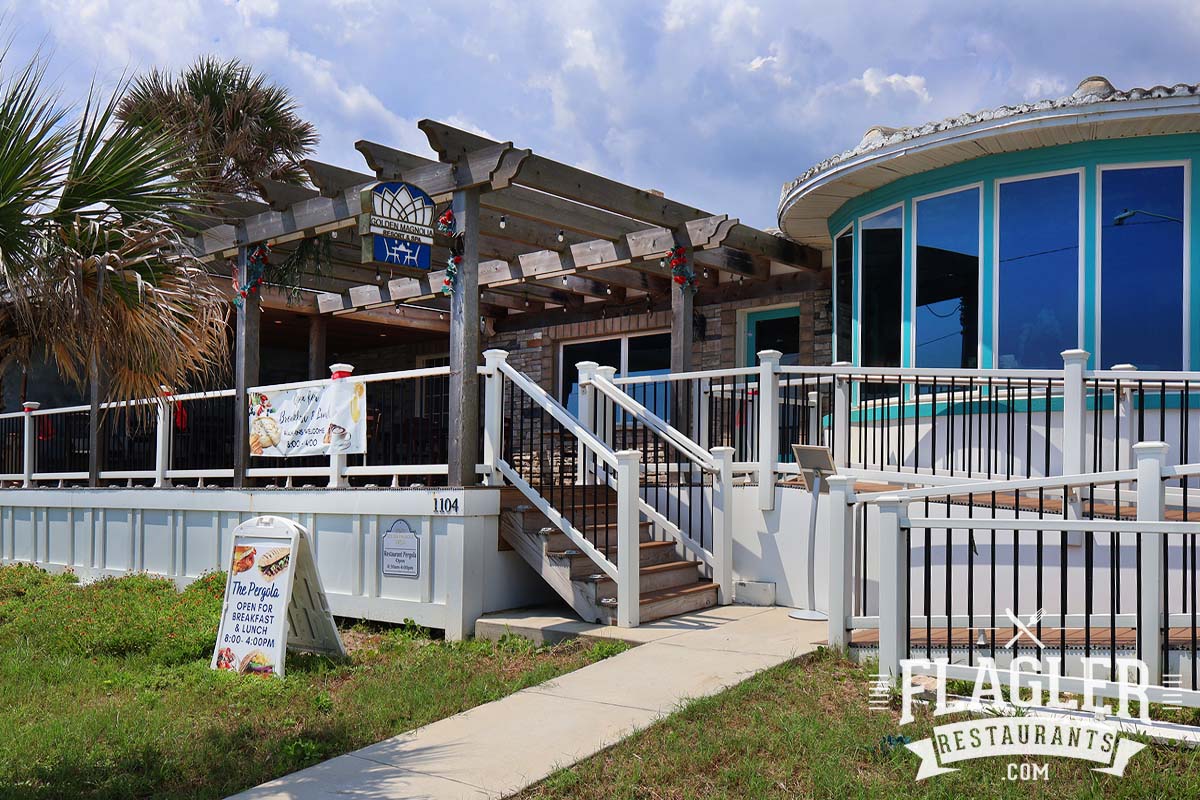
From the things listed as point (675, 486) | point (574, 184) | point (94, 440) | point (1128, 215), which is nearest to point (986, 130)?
point (1128, 215)

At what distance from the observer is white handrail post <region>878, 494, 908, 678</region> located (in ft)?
18.3

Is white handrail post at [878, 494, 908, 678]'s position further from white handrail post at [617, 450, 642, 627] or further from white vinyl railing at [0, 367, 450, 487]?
white vinyl railing at [0, 367, 450, 487]

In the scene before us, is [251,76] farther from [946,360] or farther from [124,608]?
[946,360]

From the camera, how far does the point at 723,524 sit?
27.6 feet

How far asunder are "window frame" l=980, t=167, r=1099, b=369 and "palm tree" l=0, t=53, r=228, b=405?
6803mm

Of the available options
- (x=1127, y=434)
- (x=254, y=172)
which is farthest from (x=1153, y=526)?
(x=254, y=172)

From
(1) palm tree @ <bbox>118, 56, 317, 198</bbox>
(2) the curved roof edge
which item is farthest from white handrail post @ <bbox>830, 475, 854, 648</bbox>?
(1) palm tree @ <bbox>118, 56, 317, 198</bbox>

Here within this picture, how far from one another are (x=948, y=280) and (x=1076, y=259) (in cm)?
118

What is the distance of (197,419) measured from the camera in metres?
11.0

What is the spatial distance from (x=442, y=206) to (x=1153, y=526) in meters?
6.69

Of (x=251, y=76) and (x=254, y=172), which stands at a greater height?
(x=251, y=76)

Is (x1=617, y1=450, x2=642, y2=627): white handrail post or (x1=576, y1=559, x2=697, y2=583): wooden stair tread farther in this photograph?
(x1=576, y1=559, x2=697, y2=583): wooden stair tread

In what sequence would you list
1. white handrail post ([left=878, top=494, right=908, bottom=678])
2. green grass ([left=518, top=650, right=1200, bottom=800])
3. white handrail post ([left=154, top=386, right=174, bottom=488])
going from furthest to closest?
1. white handrail post ([left=154, top=386, right=174, bottom=488])
2. white handrail post ([left=878, top=494, right=908, bottom=678])
3. green grass ([left=518, top=650, right=1200, bottom=800])

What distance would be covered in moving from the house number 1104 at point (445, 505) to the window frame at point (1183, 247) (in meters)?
5.62
